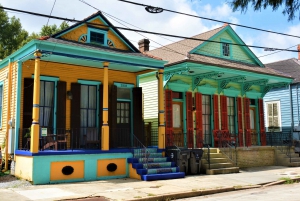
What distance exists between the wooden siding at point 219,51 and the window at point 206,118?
2.37 meters

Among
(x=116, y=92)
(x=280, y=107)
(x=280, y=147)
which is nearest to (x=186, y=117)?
(x=116, y=92)

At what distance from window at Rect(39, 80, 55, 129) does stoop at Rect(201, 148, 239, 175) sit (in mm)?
6467

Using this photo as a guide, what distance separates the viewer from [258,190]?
37.4 feet

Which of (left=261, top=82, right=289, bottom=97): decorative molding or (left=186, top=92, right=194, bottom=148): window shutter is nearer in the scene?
(left=186, top=92, right=194, bottom=148): window shutter

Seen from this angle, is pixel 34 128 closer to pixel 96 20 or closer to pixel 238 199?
pixel 96 20

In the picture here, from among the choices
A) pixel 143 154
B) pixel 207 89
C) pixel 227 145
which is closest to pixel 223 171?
pixel 227 145

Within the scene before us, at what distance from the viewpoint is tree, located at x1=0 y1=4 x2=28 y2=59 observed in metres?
37.7

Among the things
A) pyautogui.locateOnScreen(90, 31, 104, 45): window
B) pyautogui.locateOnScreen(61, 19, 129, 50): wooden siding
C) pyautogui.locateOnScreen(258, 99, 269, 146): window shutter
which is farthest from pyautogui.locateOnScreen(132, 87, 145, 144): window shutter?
pyautogui.locateOnScreen(258, 99, 269, 146): window shutter

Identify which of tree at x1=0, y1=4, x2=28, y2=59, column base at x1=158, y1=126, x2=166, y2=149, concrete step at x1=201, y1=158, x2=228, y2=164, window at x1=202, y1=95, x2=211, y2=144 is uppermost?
tree at x1=0, y1=4, x2=28, y2=59

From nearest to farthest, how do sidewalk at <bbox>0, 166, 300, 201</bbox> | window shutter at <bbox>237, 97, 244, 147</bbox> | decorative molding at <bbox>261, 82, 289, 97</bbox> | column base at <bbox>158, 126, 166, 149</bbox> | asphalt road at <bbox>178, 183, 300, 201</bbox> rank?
asphalt road at <bbox>178, 183, 300, 201</bbox> → sidewalk at <bbox>0, 166, 300, 201</bbox> → column base at <bbox>158, 126, 166, 149</bbox> → window shutter at <bbox>237, 97, 244, 147</bbox> → decorative molding at <bbox>261, 82, 289, 97</bbox>

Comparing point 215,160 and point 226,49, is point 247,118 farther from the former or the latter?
point 215,160

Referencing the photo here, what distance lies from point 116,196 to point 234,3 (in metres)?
5.95

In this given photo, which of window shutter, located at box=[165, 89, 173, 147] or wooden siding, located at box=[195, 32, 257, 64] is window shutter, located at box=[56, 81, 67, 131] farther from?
wooden siding, located at box=[195, 32, 257, 64]

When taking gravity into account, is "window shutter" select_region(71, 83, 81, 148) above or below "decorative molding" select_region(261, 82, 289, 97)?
below
